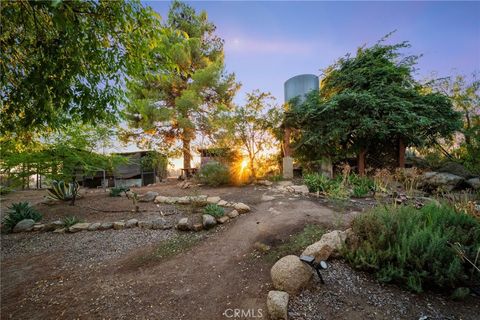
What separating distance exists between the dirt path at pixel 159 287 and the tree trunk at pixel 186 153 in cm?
855

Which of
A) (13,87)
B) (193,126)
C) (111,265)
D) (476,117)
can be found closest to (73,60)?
(13,87)

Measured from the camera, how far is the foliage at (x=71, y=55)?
1.90 m

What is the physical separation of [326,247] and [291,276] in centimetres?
71

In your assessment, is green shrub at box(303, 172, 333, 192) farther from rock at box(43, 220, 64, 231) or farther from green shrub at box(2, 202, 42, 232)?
green shrub at box(2, 202, 42, 232)

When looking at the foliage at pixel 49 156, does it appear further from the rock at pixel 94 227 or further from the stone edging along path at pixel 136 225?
the rock at pixel 94 227

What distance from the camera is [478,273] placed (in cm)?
202

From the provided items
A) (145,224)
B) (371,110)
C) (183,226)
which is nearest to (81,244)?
(145,224)

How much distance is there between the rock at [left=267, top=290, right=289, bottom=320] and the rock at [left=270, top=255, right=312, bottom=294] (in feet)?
0.66

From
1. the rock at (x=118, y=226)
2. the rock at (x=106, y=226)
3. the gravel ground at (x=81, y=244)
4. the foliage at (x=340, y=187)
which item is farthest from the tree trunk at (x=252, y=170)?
the rock at (x=106, y=226)

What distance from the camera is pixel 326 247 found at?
8.23ft

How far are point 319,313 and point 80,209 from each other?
665 cm

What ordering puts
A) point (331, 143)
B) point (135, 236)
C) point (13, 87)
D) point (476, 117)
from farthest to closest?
point (476, 117) → point (331, 143) → point (135, 236) → point (13, 87)

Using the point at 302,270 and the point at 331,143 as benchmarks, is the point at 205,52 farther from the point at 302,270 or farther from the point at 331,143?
the point at 302,270

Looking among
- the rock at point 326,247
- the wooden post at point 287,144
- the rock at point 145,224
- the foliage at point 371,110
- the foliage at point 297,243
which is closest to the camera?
the rock at point 326,247
